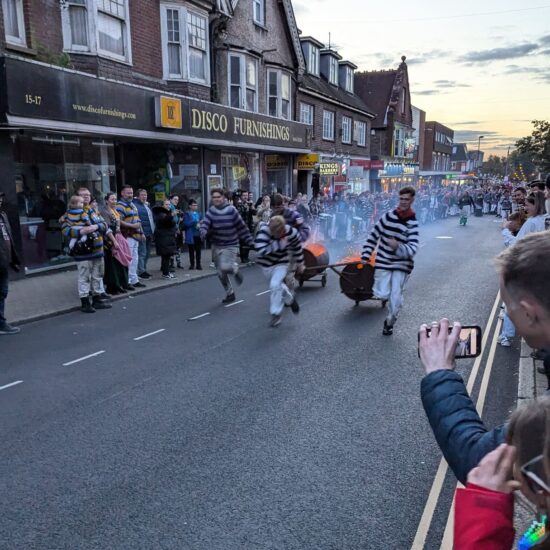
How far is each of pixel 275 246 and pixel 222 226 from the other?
1.74 meters

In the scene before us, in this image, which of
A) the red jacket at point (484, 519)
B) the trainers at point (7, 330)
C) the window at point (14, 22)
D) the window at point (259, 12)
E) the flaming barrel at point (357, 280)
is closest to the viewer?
the red jacket at point (484, 519)

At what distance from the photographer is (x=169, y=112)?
14.4 metres

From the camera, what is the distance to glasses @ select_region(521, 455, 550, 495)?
1.20 m

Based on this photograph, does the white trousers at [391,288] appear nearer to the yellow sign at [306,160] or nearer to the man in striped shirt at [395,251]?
the man in striped shirt at [395,251]

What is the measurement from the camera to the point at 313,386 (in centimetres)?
558

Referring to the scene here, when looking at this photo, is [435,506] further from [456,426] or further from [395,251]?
[395,251]

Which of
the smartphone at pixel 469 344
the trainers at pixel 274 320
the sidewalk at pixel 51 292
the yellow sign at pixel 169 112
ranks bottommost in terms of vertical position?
the sidewalk at pixel 51 292

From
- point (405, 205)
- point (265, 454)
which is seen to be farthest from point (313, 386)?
point (405, 205)

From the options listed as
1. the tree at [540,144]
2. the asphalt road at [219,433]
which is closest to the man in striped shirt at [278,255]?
the asphalt road at [219,433]

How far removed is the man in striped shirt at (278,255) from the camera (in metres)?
7.88

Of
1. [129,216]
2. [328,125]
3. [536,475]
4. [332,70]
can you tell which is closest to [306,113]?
[328,125]

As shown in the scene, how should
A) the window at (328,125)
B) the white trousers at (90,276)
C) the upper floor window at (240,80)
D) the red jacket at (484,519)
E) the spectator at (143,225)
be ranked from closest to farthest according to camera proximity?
1. the red jacket at (484,519)
2. the white trousers at (90,276)
3. the spectator at (143,225)
4. the upper floor window at (240,80)
5. the window at (328,125)

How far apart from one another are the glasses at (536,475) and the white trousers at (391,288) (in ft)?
20.7

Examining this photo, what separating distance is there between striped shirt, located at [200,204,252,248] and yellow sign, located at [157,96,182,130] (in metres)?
5.80
